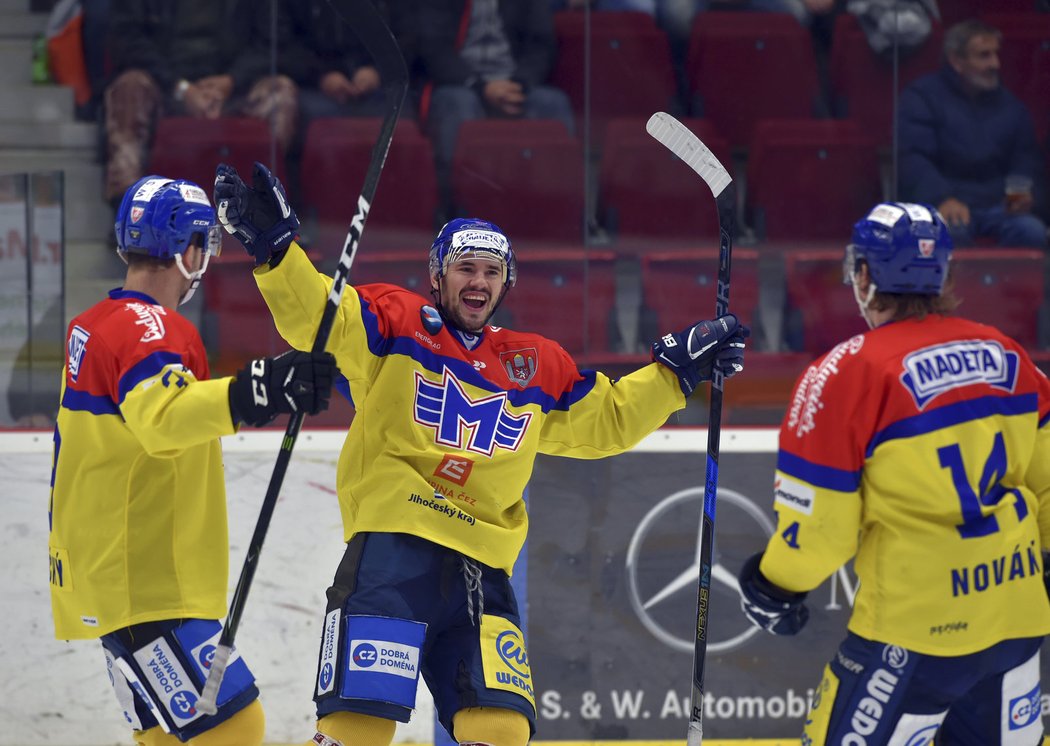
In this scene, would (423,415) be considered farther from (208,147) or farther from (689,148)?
(208,147)

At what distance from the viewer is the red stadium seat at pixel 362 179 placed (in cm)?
418

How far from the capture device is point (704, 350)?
2936 millimetres

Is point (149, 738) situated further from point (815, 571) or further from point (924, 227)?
point (924, 227)

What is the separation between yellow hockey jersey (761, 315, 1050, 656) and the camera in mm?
2324

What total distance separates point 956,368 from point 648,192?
197cm

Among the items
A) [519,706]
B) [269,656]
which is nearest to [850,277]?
[519,706]

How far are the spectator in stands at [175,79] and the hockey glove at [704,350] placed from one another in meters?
1.71

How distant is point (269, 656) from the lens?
3826 millimetres

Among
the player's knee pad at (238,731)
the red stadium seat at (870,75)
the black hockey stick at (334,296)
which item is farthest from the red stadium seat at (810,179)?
the player's knee pad at (238,731)

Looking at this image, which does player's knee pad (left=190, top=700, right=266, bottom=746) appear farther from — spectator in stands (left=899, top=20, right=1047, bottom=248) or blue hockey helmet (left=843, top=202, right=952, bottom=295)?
spectator in stands (left=899, top=20, right=1047, bottom=248)

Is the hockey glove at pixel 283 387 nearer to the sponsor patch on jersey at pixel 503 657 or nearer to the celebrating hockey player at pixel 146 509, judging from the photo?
the celebrating hockey player at pixel 146 509

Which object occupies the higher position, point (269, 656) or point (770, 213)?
point (770, 213)

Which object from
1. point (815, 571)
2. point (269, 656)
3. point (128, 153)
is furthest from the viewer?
point (128, 153)

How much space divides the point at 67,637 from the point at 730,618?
1873mm
